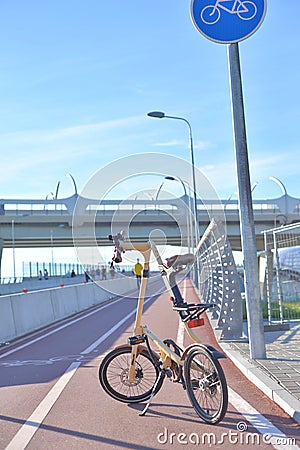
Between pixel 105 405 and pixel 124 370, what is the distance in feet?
1.47

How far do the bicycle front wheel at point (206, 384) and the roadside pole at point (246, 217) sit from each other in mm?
3077

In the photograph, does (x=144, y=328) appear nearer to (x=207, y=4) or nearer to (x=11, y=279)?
(x=207, y=4)

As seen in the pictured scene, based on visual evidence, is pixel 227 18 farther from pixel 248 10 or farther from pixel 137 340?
pixel 137 340

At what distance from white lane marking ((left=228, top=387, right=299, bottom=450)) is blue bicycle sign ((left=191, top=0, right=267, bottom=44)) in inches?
201

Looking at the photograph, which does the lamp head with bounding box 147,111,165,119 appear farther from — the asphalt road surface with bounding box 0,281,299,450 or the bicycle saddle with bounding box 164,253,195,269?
the bicycle saddle with bounding box 164,253,195,269

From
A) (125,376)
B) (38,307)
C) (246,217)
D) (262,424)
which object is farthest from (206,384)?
(38,307)

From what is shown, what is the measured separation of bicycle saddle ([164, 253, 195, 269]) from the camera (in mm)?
6406

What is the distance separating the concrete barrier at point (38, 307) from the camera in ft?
45.1

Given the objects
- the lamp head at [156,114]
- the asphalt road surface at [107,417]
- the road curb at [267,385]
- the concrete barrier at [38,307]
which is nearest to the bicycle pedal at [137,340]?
the asphalt road surface at [107,417]

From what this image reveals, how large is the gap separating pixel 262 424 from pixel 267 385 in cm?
123

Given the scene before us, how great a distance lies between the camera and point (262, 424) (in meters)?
5.62

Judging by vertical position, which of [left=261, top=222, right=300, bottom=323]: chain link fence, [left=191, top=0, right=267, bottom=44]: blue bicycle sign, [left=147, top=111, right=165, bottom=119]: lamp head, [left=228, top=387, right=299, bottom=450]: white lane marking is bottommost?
[left=228, top=387, right=299, bottom=450]: white lane marking

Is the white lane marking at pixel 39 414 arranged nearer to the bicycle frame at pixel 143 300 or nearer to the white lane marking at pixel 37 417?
the white lane marking at pixel 37 417

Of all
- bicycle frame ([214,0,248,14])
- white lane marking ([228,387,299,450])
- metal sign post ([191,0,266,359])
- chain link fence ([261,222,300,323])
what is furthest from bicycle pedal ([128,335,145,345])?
chain link fence ([261,222,300,323])
